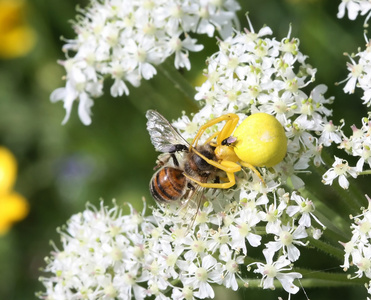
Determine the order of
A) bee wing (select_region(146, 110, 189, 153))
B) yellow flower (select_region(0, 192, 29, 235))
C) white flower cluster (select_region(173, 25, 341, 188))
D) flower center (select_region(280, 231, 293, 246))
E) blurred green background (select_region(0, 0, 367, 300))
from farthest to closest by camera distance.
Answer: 1. yellow flower (select_region(0, 192, 29, 235))
2. blurred green background (select_region(0, 0, 367, 300))
3. bee wing (select_region(146, 110, 189, 153))
4. white flower cluster (select_region(173, 25, 341, 188))
5. flower center (select_region(280, 231, 293, 246))

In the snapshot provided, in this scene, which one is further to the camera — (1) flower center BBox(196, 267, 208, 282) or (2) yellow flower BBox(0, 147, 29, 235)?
(2) yellow flower BBox(0, 147, 29, 235)

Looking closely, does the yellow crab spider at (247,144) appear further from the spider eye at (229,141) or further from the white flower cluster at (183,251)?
the white flower cluster at (183,251)

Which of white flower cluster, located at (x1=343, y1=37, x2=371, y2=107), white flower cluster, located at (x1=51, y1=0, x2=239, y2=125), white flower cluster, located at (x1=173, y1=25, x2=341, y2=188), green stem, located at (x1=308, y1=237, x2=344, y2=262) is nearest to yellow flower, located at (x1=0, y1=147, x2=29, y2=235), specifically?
white flower cluster, located at (x1=51, y1=0, x2=239, y2=125)

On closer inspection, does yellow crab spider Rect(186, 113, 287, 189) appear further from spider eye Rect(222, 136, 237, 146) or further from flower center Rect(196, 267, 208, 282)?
flower center Rect(196, 267, 208, 282)

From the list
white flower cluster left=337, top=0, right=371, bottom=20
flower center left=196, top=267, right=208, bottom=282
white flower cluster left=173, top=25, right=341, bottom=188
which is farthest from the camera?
white flower cluster left=337, top=0, right=371, bottom=20

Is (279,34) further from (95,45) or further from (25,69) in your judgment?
(25,69)

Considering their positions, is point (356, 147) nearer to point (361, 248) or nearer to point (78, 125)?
point (361, 248)

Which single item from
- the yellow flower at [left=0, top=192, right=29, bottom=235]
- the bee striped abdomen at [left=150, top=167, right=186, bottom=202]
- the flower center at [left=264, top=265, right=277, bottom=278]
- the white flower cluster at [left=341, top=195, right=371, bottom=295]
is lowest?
the yellow flower at [left=0, top=192, right=29, bottom=235]
